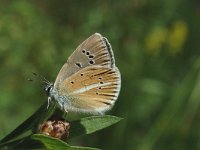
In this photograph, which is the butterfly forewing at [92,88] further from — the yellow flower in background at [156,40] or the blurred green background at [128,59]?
the yellow flower in background at [156,40]

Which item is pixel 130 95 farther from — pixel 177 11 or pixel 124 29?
pixel 177 11

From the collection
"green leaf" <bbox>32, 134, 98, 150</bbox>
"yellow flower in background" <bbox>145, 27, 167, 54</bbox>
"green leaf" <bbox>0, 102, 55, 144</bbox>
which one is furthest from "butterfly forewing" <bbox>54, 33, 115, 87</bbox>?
"yellow flower in background" <bbox>145, 27, 167, 54</bbox>

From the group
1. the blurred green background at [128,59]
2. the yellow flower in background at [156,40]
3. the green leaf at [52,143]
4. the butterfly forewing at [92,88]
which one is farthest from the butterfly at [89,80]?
the yellow flower in background at [156,40]

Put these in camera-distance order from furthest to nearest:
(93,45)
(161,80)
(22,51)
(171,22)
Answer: (171,22) < (161,80) < (22,51) < (93,45)

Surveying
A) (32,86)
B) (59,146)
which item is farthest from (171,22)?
(59,146)

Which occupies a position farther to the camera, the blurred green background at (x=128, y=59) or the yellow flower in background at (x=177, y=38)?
the yellow flower in background at (x=177, y=38)

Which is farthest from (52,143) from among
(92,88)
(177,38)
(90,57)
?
(177,38)

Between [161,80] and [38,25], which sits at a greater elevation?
[38,25]

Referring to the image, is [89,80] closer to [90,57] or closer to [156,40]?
[90,57]
